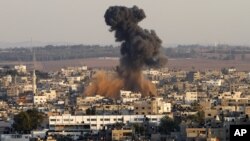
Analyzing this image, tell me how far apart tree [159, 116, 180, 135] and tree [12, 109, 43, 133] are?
5.26 meters

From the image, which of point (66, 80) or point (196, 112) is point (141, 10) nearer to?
point (196, 112)

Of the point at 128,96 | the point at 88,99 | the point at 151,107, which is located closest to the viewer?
the point at 151,107

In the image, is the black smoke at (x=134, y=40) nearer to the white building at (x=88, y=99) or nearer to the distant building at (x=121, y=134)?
the white building at (x=88, y=99)

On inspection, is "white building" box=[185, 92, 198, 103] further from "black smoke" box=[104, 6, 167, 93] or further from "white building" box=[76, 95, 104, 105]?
"white building" box=[76, 95, 104, 105]

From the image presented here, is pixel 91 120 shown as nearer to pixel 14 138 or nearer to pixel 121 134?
pixel 121 134

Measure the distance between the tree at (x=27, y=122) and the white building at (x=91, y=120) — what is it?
2.06ft

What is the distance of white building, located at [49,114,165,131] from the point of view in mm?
49500

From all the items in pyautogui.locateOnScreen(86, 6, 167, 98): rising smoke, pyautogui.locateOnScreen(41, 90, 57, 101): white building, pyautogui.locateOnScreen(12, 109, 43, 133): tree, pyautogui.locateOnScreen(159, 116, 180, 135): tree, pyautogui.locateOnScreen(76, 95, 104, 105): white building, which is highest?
pyautogui.locateOnScreen(86, 6, 167, 98): rising smoke

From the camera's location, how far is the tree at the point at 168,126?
42.7 meters

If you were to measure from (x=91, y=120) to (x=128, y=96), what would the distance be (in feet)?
63.2

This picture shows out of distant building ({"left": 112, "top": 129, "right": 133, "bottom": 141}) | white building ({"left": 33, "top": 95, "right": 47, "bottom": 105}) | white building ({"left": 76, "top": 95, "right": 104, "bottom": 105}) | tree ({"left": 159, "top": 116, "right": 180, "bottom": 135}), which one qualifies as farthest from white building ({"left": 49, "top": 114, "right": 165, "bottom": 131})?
white building ({"left": 33, "top": 95, "right": 47, "bottom": 105})

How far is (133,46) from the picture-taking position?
70.9 m

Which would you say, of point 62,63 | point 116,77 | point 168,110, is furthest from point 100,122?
point 62,63

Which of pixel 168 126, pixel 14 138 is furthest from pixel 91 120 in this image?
pixel 14 138
